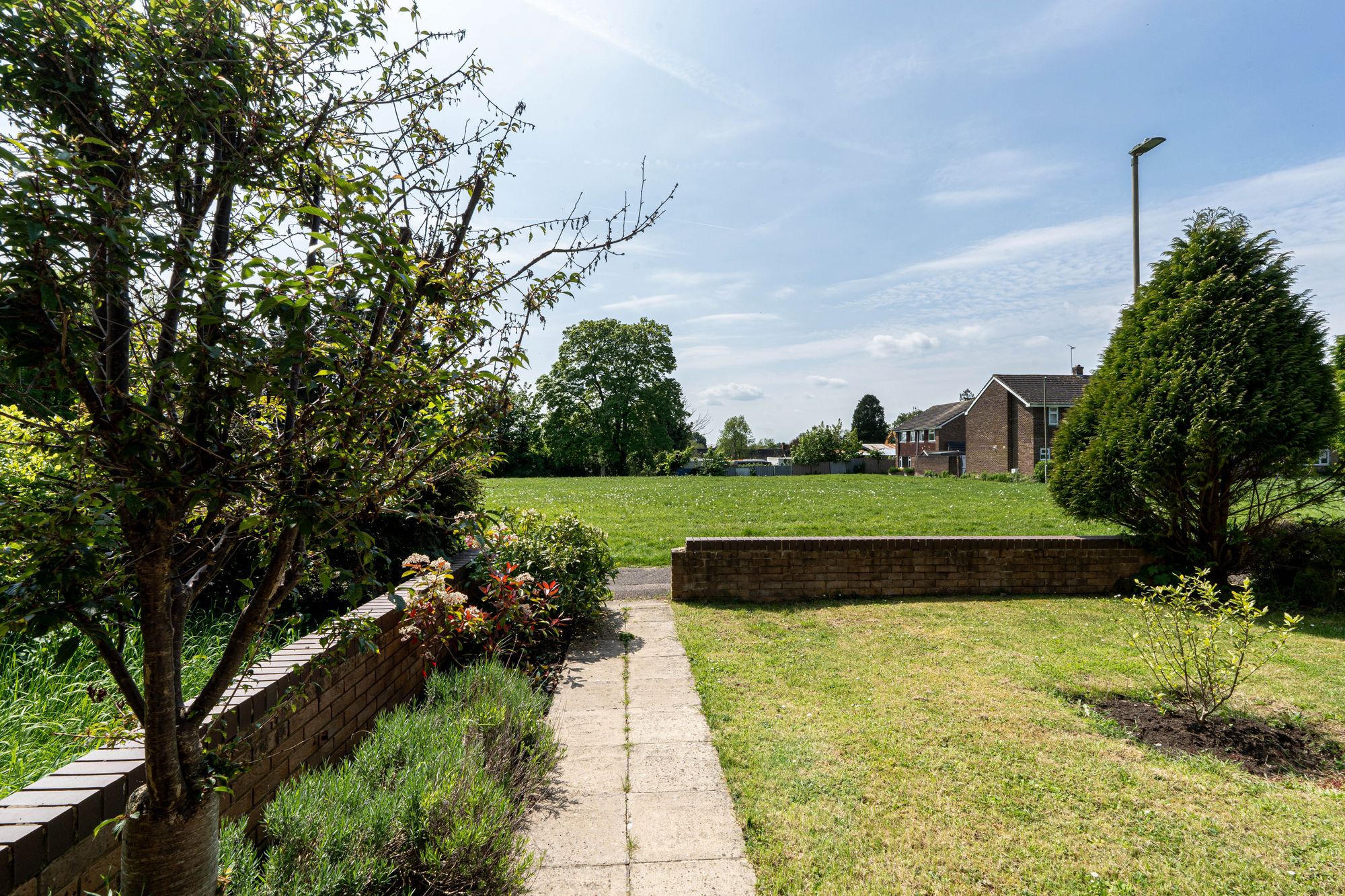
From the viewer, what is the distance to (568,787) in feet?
11.6

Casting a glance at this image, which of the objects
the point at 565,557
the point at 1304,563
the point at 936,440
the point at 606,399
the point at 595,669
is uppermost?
the point at 606,399

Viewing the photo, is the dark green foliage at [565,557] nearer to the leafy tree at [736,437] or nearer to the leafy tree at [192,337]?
the leafy tree at [192,337]

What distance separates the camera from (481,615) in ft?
15.8

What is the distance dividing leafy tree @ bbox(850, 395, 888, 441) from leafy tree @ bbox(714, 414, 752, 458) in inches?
550

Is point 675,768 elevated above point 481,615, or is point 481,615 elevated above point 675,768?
point 481,615

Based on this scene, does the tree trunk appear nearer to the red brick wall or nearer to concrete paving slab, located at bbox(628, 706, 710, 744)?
concrete paving slab, located at bbox(628, 706, 710, 744)

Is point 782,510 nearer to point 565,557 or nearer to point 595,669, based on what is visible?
point 565,557

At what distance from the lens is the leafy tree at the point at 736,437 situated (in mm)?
77500

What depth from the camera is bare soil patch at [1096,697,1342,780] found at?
Result: 3.85 m

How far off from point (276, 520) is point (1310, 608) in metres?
10.3

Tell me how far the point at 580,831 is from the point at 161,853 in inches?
69.3

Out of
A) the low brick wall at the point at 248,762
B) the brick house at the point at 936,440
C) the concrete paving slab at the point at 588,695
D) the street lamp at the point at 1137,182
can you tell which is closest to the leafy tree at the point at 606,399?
the brick house at the point at 936,440

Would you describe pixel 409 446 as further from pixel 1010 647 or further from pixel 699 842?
pixel 1010 647

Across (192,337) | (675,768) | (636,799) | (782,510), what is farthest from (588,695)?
(782,510)
